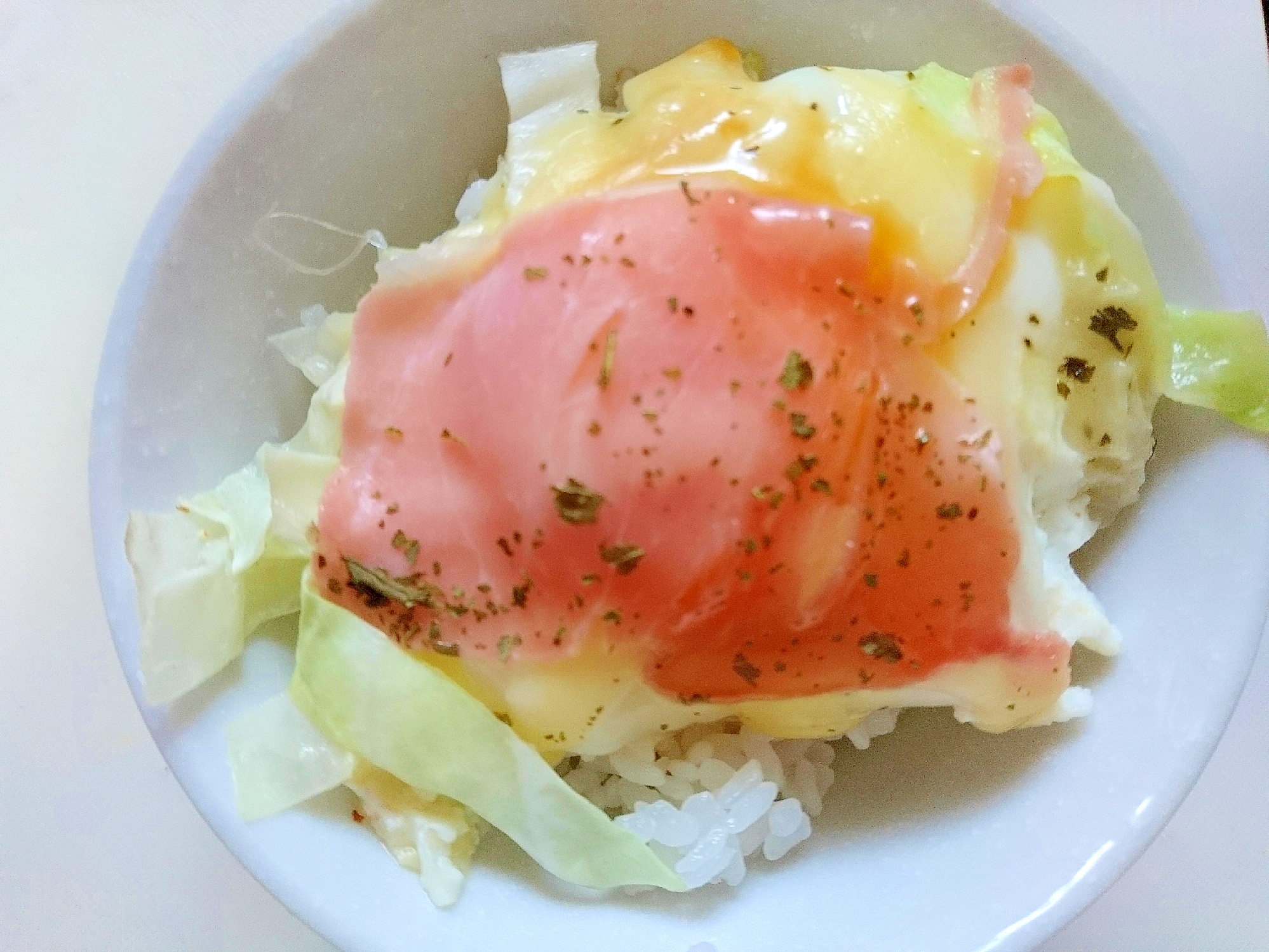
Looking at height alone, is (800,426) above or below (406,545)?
above

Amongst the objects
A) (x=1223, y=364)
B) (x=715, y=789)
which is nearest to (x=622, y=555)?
(x=715, y=789)

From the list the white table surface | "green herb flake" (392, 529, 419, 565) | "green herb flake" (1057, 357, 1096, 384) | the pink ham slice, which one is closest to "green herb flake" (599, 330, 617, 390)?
the pink ham slice

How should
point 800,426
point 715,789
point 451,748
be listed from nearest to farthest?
1. point 800,426
2. point 451,748
3. point 715,789

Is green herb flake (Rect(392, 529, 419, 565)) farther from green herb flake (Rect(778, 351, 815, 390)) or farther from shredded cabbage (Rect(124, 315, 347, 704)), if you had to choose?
green herb flake (Rect(778, 351, 815, 390))

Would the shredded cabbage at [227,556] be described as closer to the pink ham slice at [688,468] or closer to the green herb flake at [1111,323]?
the pink ham slice at [688,468]

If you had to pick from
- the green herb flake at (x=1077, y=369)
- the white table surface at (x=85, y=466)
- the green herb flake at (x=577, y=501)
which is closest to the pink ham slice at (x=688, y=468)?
the green herb flake at (x=577, y=501)

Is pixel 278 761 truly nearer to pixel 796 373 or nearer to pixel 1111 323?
pixel 796 373
